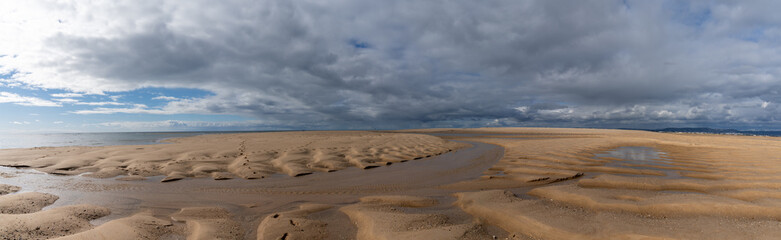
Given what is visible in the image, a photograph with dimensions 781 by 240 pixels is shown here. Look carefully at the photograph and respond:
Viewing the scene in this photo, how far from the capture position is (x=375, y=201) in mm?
6105

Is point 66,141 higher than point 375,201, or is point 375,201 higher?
point 66,141

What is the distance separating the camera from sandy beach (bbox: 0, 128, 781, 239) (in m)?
4.16

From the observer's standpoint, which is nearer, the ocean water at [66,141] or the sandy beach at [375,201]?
the sandy beach at [375,201]

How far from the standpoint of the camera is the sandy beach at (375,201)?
4.16m

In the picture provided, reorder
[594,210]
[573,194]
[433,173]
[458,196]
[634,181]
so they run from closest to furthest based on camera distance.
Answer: [594,210], [573,194], [458,196], [634,181], [433,173]

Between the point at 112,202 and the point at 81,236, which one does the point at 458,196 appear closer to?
the point at 81,236

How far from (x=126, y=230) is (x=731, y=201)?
999cm

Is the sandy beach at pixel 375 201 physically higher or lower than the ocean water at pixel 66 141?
lower

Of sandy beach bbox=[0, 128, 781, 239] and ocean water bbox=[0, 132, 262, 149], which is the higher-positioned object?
ocean water bbox=[0, 132, 262, 149]

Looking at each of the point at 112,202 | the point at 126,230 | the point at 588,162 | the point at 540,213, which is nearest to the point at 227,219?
the point at 126,230

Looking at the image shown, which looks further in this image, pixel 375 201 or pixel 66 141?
pixel 66 141

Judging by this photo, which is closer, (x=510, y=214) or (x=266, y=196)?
(x=510, y=214)

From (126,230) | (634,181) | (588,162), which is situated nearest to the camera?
(126,230)

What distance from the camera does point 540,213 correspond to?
4.72 meters
